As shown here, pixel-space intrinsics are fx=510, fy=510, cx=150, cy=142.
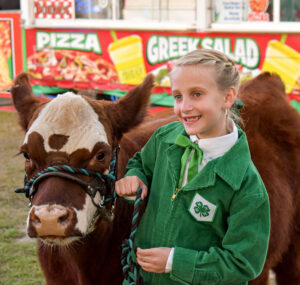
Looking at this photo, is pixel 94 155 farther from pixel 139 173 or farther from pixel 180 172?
pixel 180 172

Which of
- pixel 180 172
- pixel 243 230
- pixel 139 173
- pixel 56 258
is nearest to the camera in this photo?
pixel 243 230

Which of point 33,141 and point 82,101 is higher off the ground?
point 82,101

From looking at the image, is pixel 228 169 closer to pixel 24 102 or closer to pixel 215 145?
pixel 215 145

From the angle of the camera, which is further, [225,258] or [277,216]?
[277,216]

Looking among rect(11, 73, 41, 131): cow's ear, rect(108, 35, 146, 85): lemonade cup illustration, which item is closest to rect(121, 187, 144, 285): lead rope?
rect(11, 73, 41, 131): cow's ear

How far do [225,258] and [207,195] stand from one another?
9.8 inches

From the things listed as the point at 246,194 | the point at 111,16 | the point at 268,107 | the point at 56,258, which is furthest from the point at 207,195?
the point at 111,16

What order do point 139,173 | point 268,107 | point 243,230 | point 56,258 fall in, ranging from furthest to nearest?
point 268,107
point 56,258
point 139,173
point 243,230

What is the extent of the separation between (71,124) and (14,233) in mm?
3045

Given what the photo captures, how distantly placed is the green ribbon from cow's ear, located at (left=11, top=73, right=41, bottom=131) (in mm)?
952

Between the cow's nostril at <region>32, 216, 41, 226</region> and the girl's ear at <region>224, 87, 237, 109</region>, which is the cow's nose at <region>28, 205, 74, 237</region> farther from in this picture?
the girl's ear at <region>224, 87, 237, 109</region>

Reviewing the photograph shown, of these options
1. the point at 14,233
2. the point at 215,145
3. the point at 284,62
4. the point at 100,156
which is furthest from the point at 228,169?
the point at 284,62

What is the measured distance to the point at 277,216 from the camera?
10.2ft

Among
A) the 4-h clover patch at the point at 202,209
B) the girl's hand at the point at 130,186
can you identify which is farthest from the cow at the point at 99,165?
the 4-h clover patch at the point at 202,209
